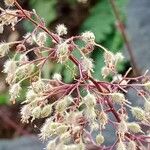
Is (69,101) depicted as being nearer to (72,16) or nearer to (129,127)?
(129,127)

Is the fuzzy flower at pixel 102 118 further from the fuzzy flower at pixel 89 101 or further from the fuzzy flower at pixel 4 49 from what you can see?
the fuzzy flower at pixel 4 49

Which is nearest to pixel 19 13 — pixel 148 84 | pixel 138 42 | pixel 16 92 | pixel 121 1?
pixel 16 92

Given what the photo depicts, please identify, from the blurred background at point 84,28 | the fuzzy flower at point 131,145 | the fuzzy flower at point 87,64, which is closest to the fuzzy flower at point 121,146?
the fuzzy flower at point 131,145

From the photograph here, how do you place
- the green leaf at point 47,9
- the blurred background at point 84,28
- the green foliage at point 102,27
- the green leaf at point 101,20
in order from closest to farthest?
the blurred background at point 84,28 → the green foliage at point 102,27 → the green leaf at point 101,20 → the green leaf at point 47,9

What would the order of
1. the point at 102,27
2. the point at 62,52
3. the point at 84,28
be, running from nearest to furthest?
the point at 62,52 → the point at 102,27 → the point at 84,28

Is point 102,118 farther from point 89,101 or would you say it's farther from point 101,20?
point 101,20

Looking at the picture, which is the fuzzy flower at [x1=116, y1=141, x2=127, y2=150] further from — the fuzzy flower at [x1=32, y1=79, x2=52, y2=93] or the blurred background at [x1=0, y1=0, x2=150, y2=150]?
the blurred background at [x1=0, y1=0, x2=150, y2=150]

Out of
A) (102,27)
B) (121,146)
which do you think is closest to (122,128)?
(121,146)

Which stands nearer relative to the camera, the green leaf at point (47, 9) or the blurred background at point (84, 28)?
the blurred background at point (84, 28)
